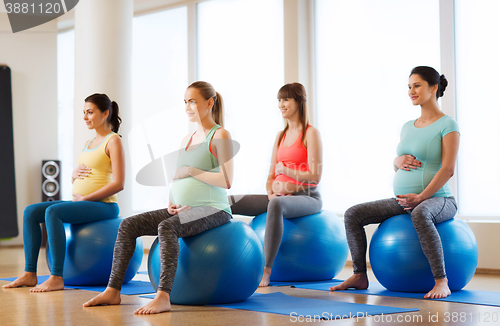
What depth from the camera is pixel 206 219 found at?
2.54 metres

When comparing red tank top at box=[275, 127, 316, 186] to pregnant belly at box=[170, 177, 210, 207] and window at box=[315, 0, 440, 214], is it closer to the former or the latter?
pregnant belly at box=[170, 177, 210, 207]

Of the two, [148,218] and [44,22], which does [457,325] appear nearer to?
[148,218]

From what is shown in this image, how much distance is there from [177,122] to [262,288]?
3.10 metres

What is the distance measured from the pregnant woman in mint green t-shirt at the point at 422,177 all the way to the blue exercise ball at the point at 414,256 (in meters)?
0.07

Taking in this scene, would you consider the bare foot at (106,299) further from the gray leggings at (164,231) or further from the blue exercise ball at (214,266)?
the blue exercise ball at (214,266)

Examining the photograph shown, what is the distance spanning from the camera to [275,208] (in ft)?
10.9

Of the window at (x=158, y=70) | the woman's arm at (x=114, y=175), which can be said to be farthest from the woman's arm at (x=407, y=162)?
the window at (x=158, y=70)

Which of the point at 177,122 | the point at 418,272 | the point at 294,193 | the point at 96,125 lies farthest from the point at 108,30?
the point at 418,272

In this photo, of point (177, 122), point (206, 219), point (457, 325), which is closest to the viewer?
point (457, 325)

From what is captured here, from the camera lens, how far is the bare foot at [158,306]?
2.33 meters

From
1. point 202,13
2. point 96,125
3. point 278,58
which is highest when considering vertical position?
point 202,13

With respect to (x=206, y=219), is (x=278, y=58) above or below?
above

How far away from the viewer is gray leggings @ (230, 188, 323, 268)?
333cm

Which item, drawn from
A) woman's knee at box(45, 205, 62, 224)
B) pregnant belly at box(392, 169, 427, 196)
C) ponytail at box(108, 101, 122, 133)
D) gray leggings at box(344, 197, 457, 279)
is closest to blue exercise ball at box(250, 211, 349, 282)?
gray leggings at box(344, 197, 457, 279)
